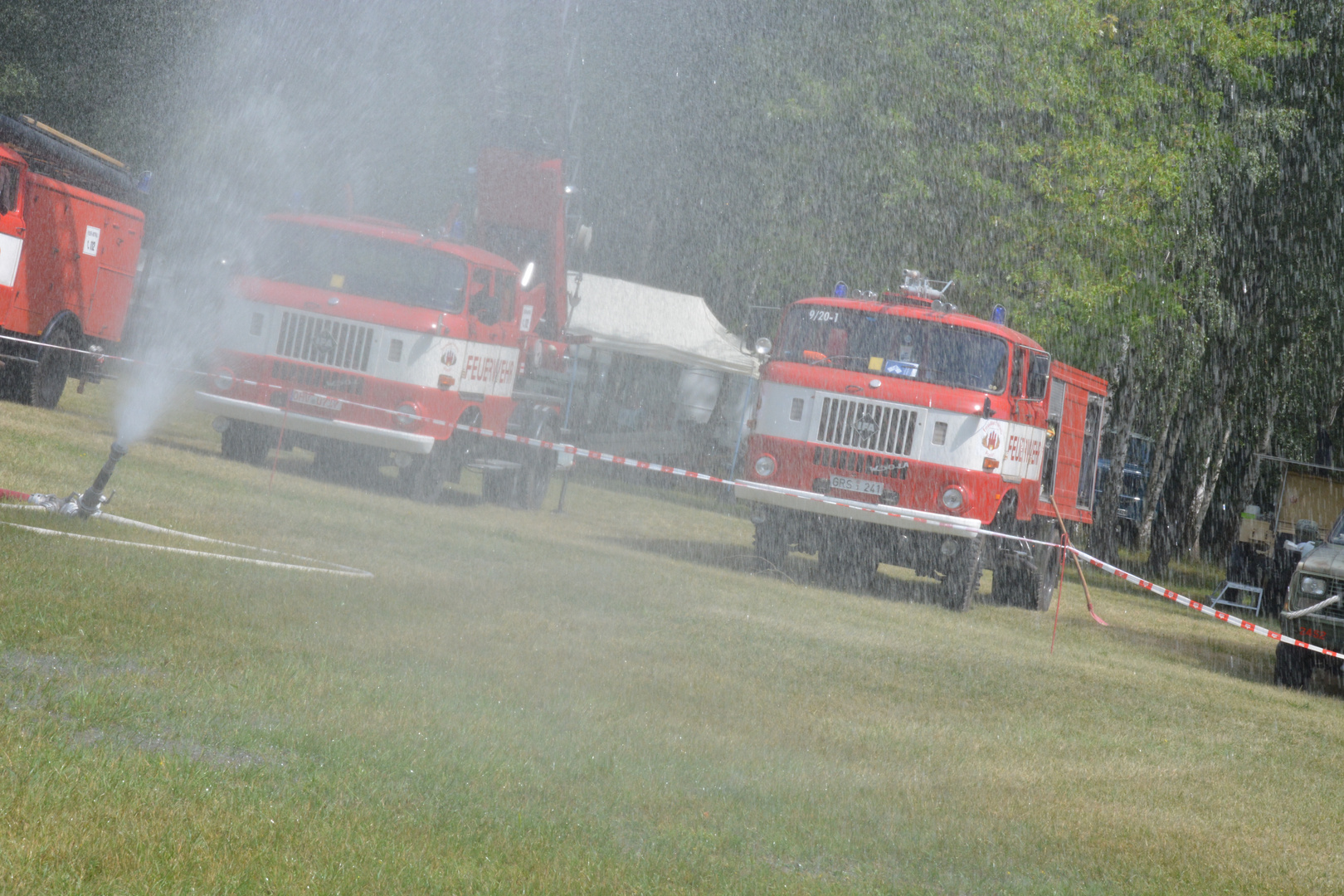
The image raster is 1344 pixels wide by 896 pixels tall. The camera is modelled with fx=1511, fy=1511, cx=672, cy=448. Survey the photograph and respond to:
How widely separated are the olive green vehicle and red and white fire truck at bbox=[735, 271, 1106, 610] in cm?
303

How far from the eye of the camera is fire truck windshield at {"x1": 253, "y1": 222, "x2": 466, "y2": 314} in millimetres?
17094

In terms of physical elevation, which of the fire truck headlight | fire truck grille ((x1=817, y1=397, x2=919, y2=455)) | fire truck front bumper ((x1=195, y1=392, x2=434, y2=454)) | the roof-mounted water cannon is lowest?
fire truck front bumper ((x1=195, y1=392, x2=434, y2=454))

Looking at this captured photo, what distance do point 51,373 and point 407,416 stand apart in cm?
567

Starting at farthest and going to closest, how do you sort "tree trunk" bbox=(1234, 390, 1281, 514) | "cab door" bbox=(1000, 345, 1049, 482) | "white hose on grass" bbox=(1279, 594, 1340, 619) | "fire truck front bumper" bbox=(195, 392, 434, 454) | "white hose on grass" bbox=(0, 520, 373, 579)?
"tree trunk" bbox=(1234, 390, 1281, 514) → "fire truck front bumper" bbox=(195, 392, 434, 454) → "cab door" bbox=(1000, 345, 1049, 482) → "white hose on grass" bbox=(1279, 594, 1340, 619) → "white hose on grass" bbox=(0, 520, 373, 579)

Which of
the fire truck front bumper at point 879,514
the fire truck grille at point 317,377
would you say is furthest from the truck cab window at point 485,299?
the fire truck front bumper at point 879,514

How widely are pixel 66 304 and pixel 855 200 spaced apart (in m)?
14.9

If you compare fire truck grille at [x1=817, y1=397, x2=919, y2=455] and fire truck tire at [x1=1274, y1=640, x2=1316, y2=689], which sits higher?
fire truck grille at [x1=817, y1=397, x2=919, y2=455]

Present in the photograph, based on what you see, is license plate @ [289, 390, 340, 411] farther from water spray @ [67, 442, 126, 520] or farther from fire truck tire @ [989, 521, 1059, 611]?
fire truck tire @ [989, 521, 1059, 611]

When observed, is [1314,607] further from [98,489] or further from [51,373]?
[51,373]

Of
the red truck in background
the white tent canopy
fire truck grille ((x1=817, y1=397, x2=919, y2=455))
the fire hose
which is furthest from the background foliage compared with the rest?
fire truck grille ((x1=817, y1=397, x2=919, y2=455))

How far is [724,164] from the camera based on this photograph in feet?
123

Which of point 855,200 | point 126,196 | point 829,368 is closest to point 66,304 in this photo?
point 126,196

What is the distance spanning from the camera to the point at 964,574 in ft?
50.6

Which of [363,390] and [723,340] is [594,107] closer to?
[723,340]
